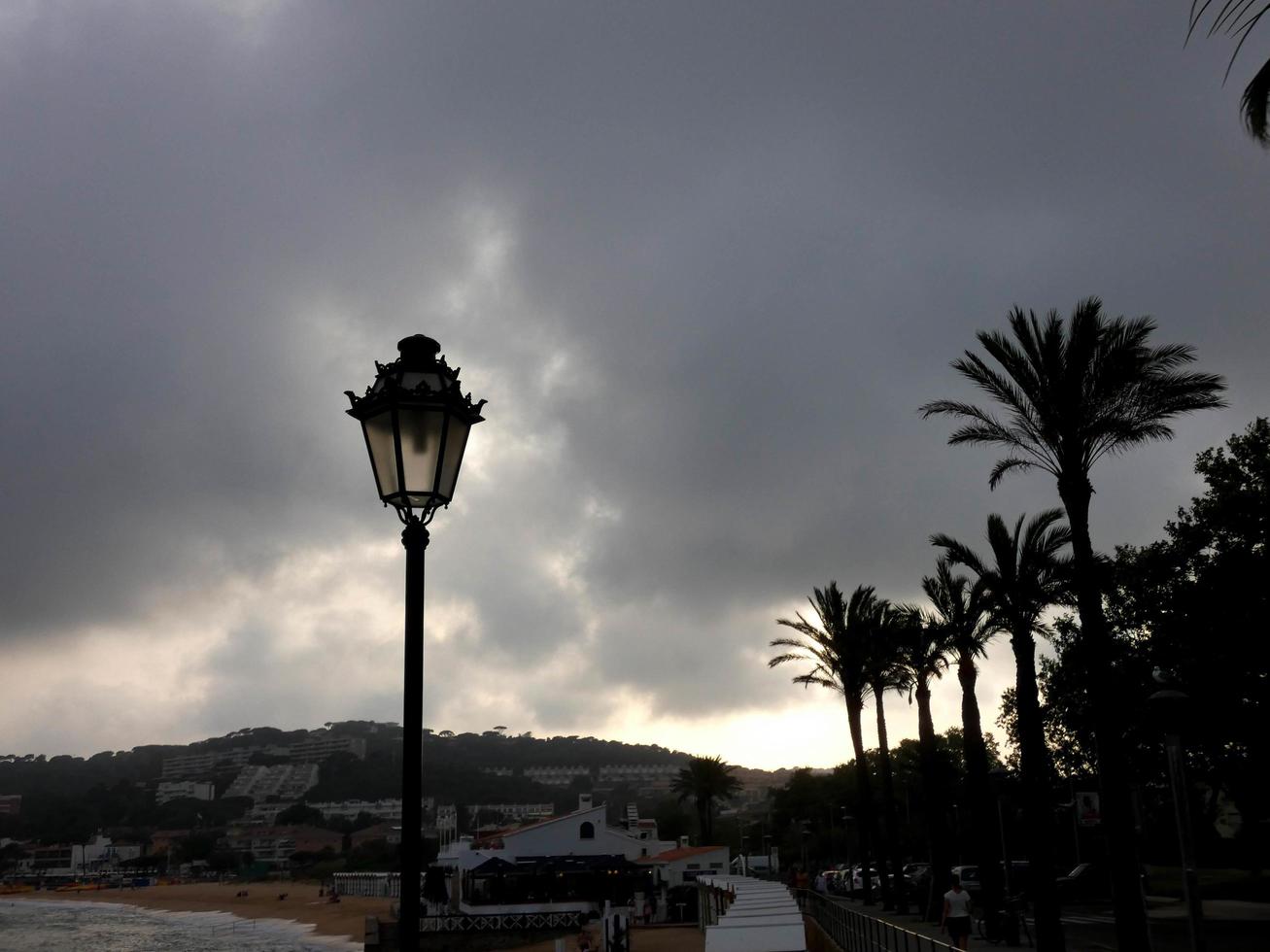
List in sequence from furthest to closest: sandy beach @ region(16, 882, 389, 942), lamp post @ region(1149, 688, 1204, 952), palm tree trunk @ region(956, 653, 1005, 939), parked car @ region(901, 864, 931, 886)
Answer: sandy beach @ region(16, 882, 389, 942) < parked car @ region(901, 864, 931, 886) < palm tree trunk @ region(956, 653, 1005, 939) < lamp post @ region(1149, 688, 1204, 952)

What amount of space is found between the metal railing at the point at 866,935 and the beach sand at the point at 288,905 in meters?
12.5

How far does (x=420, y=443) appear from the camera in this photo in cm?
558

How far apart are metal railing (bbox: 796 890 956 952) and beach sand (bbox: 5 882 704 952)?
1250 cm

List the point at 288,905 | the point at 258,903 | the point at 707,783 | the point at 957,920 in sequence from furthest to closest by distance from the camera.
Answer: the point at 258,903
the point at 288,905
the point at 707,783
the point at 957,920

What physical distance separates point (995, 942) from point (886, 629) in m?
12.0

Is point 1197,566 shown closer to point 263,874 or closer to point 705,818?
point 705,818

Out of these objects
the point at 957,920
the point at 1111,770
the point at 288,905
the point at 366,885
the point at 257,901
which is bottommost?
the point at 257,901

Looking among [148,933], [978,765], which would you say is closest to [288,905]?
[148,933]

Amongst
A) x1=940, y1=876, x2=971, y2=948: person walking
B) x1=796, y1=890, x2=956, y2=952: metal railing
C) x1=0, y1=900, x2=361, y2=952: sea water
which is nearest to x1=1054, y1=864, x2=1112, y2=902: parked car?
x1=796, y1=890, x2=956, y2=952: metal railing

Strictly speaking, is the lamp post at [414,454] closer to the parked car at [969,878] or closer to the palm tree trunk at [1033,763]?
the palm tree trunk at [1033,763]

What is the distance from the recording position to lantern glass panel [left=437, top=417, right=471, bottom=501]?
557cm

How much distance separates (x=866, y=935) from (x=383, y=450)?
1308 cm

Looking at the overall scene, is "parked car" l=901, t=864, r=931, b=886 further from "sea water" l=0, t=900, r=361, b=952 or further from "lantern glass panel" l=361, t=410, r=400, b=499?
"lantern glass panel" l=361, t=410, r=400, b=499

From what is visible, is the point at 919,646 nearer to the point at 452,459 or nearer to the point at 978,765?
the point at 978,765
